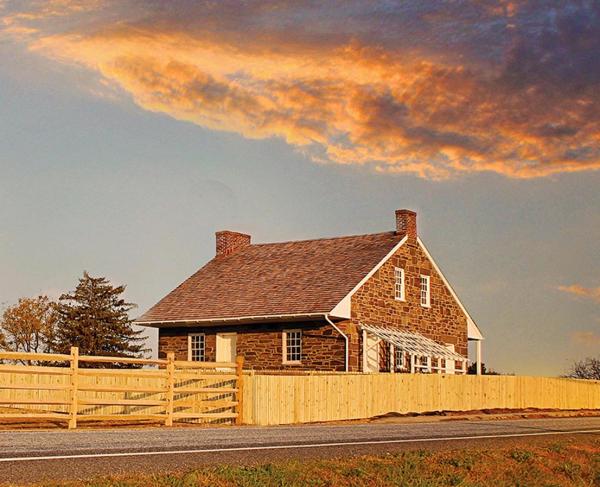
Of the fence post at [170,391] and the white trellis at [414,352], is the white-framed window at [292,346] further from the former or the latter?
the fence post at [170,391]

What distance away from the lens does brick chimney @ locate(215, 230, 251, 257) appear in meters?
49.2

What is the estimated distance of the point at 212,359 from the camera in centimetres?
4162

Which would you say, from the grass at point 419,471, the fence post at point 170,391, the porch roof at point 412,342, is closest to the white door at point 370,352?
the porch roof at point 412,342

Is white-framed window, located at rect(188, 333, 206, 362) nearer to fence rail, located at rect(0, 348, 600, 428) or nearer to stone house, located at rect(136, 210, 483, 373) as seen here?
stone house, located at rect(136, 210, 483, 373)

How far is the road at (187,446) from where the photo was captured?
1262 cm

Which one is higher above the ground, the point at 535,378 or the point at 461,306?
the point at 461,306

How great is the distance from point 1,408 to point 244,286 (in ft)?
45.7

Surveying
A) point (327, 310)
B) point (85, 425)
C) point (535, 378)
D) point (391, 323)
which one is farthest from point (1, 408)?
point (535, 378)

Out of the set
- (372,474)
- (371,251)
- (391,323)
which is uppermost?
(371,251)

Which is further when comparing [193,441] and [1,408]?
[1,408]

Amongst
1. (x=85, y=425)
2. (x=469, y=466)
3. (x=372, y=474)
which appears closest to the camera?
(x=372, y=474)

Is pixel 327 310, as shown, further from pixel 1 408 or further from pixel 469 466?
pixel 469 466

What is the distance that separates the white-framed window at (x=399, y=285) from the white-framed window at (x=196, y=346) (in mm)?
8948

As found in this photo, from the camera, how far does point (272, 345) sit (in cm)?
4016
